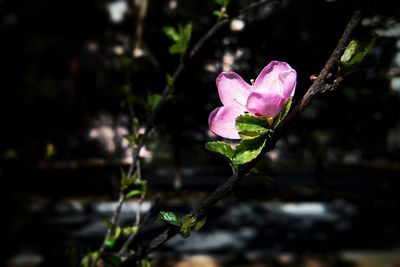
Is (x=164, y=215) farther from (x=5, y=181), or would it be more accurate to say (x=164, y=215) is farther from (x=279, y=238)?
(x=279, y=238)

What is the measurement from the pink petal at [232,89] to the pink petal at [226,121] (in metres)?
0.02

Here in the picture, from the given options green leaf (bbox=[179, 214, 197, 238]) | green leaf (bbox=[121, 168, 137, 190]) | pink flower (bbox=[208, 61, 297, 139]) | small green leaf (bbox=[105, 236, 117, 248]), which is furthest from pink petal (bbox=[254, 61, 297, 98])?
small green leaf (bbox=[105, 236, 117, 248])

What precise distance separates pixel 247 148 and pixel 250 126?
4 centimetres

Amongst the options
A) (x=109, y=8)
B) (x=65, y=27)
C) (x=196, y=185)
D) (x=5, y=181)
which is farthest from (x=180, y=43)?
(x=109, y=8)

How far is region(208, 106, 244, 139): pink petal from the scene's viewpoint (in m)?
0.73

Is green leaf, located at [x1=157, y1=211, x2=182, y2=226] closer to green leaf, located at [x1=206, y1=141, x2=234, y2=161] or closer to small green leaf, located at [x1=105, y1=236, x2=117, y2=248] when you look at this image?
green leaf, located at [x1=206, y1=141, x2=234, y2=161]

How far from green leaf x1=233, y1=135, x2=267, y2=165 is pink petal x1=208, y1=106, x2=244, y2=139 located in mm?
27

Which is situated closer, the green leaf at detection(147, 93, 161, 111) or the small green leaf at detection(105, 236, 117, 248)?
the small green leaf at detection(105, 236, 117, 248)

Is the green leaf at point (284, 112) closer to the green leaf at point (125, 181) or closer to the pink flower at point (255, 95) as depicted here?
the pink flower at point (255, 95)

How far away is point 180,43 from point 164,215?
0.79m

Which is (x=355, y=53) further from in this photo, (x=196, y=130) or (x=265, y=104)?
(x=196, y=130)

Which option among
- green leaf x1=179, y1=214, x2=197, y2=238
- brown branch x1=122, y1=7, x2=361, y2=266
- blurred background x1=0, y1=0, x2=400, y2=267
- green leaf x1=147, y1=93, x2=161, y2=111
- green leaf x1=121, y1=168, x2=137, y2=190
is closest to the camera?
brown branch x1=122, y1=7, x2=361, y2=266

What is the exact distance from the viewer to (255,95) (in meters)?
0.69

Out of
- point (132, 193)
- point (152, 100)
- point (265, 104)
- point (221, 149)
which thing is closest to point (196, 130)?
point (152, 100)
